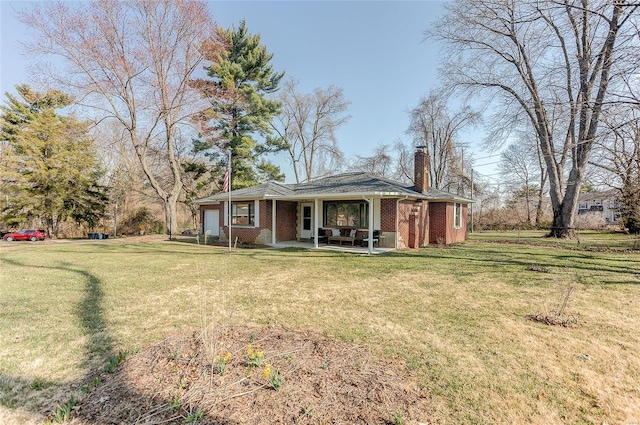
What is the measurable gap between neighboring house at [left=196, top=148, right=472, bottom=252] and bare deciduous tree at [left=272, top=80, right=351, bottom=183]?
1674 centimetres

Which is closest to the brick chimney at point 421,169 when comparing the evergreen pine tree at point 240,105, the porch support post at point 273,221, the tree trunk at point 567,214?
the porch support post at point 273,221

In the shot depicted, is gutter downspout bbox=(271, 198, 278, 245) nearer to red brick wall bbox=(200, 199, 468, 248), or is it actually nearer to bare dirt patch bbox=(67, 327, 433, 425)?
red brick wall bbox=(200, 199, 468, 248)

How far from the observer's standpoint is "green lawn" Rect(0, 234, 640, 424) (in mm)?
2834

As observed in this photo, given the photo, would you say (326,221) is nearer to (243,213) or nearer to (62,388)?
(243,213)

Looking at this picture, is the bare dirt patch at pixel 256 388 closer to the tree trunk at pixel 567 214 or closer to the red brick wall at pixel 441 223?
the red brick wall at pixel 441 223

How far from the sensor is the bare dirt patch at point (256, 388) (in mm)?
2430

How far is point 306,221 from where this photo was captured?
53.6 feet

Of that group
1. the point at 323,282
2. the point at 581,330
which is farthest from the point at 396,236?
the point at 581,330

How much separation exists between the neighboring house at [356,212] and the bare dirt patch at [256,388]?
8572mm

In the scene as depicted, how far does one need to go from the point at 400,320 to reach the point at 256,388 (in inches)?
107

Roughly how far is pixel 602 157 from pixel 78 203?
1241 inches

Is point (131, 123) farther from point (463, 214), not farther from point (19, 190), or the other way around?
point (463, 214)

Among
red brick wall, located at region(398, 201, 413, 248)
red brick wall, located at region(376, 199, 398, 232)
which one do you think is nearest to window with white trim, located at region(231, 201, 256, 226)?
red brick wall, located at region(376, 199, 398, 232)

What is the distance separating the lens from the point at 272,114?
82.6 feet
